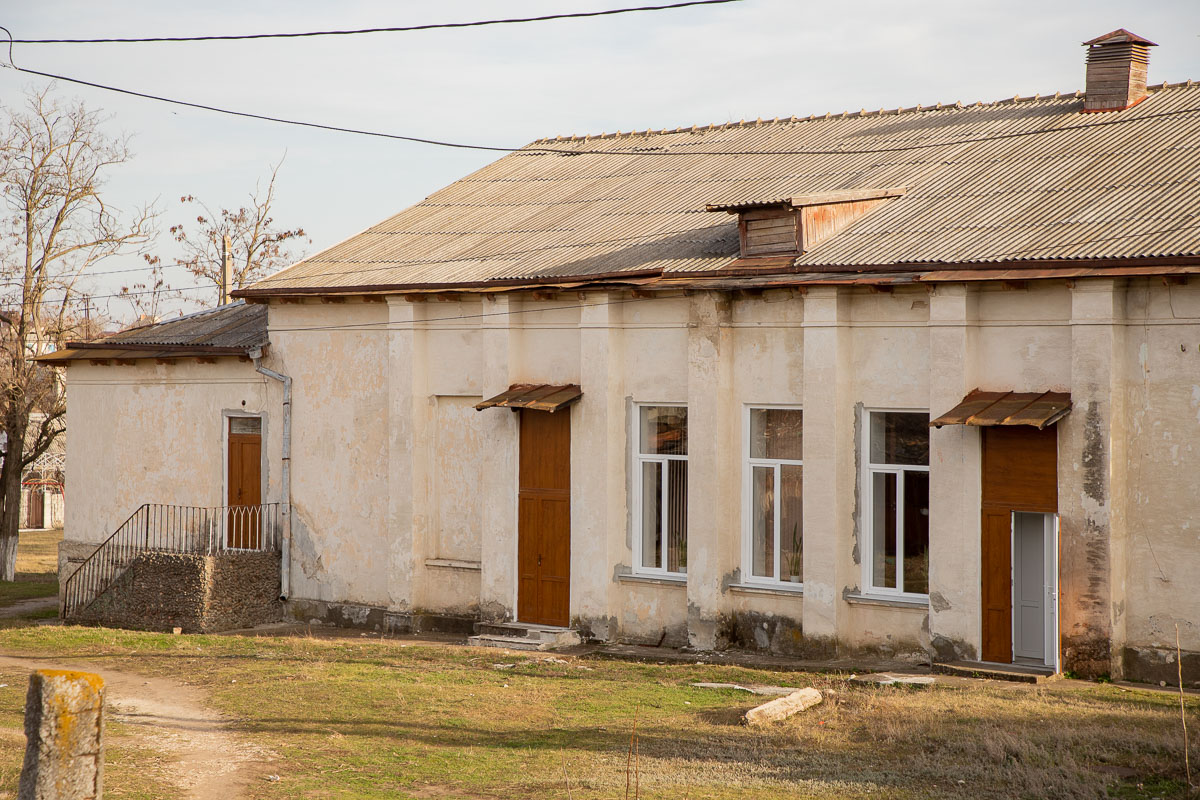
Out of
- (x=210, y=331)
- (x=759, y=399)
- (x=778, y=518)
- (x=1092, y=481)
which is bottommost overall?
(x=778, y=518)

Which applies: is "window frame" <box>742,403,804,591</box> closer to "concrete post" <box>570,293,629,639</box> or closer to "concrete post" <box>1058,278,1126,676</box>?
"concrete post" <box>570,293,629,639</box>

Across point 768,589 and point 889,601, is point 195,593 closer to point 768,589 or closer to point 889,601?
point 768,589

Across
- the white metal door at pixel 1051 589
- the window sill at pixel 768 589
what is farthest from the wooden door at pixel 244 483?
the white metal door at pixel 1051 589

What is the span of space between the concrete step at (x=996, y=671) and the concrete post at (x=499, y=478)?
639 centimetres

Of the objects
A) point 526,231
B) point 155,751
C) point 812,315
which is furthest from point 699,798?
point 526,231

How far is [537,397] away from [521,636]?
3.35 meters

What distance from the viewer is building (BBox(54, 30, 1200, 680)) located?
1286 cm

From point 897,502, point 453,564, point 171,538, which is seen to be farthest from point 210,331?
point 897,502

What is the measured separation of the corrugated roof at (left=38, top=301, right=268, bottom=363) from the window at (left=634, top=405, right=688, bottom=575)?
7.01 m

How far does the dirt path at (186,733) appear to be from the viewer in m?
9.51

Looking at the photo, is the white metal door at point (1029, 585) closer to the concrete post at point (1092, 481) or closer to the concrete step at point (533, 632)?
the concrete post at point (1092, 481)

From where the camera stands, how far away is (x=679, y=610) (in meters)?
15.8

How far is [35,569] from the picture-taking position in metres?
32.7

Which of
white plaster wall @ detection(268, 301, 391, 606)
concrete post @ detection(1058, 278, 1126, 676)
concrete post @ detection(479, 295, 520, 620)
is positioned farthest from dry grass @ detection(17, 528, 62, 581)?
concrete post @ detection(1058, 278, 1126, 676)
